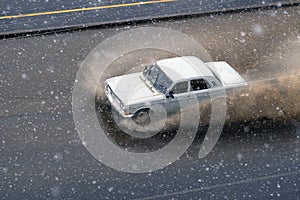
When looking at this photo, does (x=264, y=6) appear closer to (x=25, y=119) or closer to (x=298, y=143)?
(x=298, y=143)

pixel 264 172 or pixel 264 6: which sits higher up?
pixel 264 6

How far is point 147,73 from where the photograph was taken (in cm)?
1522

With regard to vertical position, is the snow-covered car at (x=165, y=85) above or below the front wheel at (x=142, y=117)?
above

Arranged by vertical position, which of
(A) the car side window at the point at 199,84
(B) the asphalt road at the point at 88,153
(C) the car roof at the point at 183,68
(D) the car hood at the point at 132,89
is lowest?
(B) the asphalt road at the point at 88,153

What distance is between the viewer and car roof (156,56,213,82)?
14.7 meters

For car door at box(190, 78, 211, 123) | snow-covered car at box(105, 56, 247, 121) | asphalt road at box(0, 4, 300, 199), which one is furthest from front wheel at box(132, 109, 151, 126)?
car door at box(190, 78, 211, 123)

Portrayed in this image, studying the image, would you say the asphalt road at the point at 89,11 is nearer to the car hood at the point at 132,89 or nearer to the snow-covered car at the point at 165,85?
the car hood at the point at 132,89

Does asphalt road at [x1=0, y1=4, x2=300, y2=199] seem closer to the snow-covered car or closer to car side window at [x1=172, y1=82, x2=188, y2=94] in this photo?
the snow-covered car

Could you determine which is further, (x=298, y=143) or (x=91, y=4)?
(x=91, y=4)

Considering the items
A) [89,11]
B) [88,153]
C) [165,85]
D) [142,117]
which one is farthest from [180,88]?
[89,11]

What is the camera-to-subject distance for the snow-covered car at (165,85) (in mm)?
14453

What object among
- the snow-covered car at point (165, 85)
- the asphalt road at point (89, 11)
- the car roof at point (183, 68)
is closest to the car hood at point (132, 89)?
the snow-covered car at point (165, 85)

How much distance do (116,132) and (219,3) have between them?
25.5ft

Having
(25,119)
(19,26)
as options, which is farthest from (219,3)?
(25,119)
